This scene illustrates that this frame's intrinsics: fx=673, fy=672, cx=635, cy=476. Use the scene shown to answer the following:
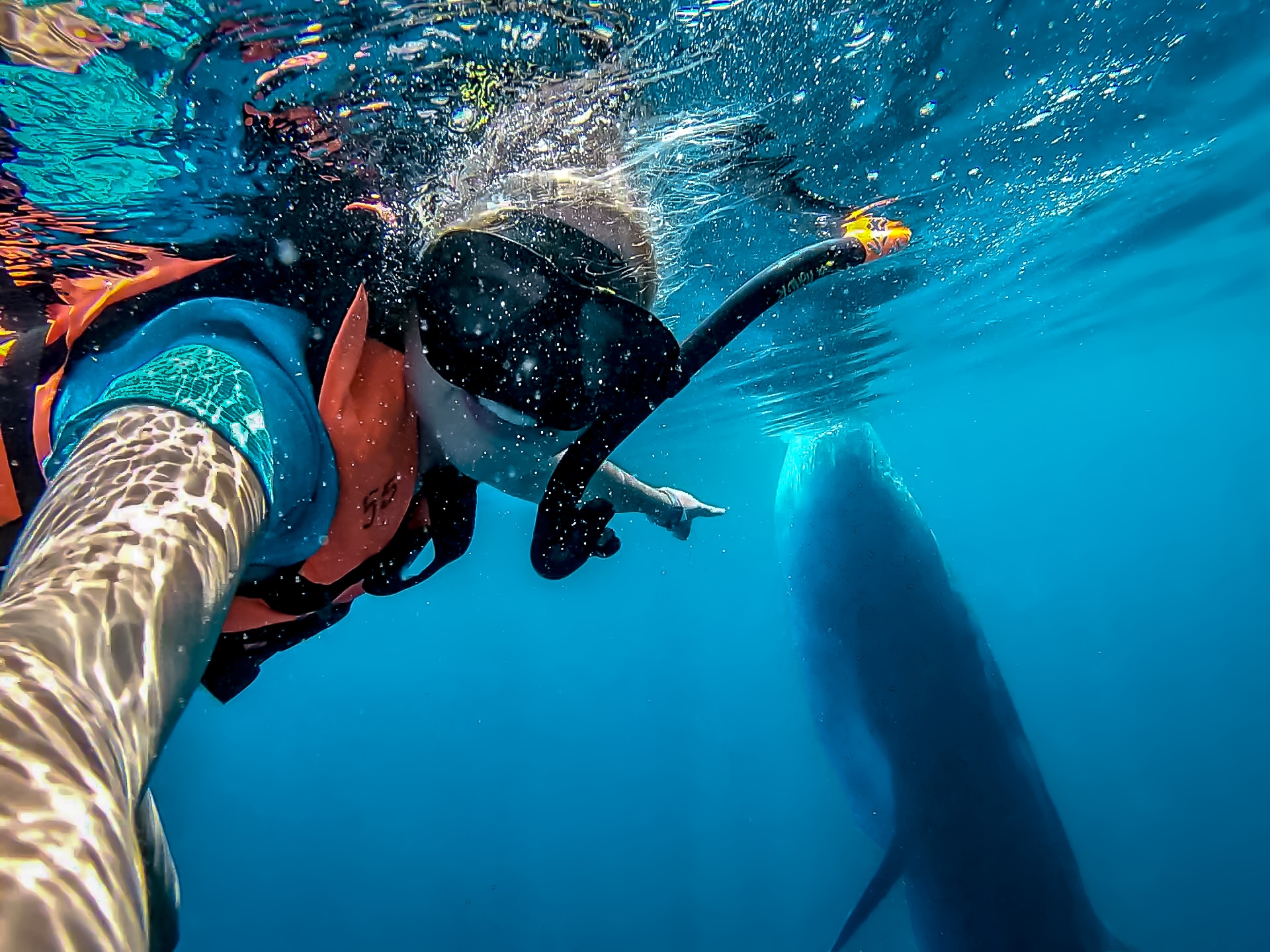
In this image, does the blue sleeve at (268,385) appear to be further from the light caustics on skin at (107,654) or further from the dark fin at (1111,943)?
the dark fin at (1111,943)

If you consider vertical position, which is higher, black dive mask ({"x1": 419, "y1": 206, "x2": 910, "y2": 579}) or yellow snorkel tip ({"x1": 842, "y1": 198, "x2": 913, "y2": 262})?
yellow snorkel tip ({"x1": 842, "y1": 198, "x2": 913, "y2": 262})

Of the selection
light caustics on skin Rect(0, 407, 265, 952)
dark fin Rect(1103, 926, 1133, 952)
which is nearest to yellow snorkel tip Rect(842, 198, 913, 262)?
light caustics on skin Rect(0, 407, 265, 952)

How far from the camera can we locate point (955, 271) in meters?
12.8

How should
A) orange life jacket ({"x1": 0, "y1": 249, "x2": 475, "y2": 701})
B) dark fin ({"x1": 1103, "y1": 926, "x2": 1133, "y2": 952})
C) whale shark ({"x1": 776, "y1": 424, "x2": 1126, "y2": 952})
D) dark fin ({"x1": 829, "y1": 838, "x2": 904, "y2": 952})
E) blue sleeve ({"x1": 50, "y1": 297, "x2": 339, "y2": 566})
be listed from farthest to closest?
dark fin ({"x1": 829, "y1": 838, "x2": 904, "y2": 952}) → whale shark ({"x1": 776, "y1": 424, "x2": 1126, "y2": 952}) → dark fin ({"x1": 1103, "y1": 926, "x2": 1133, "y2": 952}) → orange life jacket ({"x1": 0, "y1": 249, "x2": 475, "y2": 701}) → blue sleeve ({"x1": 50, "y1": 297, "x2": 339, "y2": 566})

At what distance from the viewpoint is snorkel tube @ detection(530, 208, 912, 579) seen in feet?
7.88

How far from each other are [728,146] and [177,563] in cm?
622

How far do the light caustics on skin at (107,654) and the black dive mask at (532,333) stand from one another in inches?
37.7

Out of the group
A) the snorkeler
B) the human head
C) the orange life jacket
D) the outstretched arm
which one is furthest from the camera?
the outstretched arm

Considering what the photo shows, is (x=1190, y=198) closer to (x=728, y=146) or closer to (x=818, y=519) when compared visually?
(x=818, y=519)

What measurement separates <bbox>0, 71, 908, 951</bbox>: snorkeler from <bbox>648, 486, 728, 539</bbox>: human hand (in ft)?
5.72

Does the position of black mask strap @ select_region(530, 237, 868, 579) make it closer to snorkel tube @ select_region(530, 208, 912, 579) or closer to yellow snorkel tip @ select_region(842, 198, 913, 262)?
snorkel tube @ select_region(530, 208, 912, 579)

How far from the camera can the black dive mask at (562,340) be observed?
2359 mm

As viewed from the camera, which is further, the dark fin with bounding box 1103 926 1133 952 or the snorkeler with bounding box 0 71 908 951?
the dark fin with bounding box 1103 926 1133 952

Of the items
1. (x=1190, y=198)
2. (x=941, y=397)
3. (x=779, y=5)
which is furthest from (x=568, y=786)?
(x=779, y=5)
